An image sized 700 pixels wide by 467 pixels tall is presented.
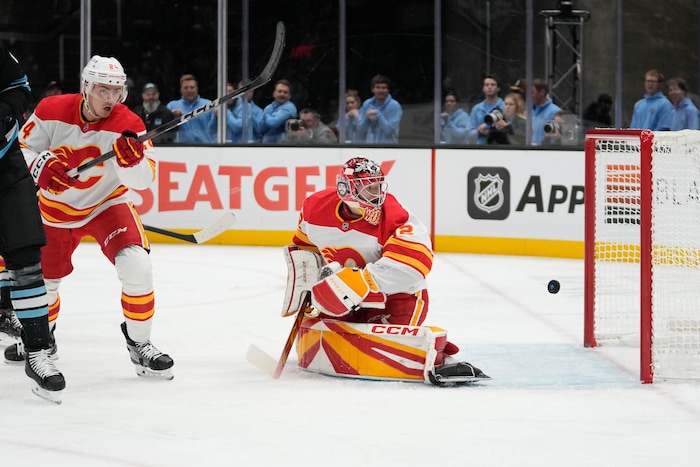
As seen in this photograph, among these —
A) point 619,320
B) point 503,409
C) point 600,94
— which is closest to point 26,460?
point 503,409

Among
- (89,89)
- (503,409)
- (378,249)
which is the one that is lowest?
(503,409)

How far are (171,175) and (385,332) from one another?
4927mm

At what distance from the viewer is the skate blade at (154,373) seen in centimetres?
366

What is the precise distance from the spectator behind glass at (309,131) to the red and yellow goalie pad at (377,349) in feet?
16.0

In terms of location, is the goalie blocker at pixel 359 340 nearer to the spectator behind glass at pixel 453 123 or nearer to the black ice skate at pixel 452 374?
the black ice skate at pixel 452 374

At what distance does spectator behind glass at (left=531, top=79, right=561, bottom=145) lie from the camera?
7906 mm

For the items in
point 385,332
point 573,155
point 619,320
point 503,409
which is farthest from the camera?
point 573,155

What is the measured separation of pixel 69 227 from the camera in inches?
149

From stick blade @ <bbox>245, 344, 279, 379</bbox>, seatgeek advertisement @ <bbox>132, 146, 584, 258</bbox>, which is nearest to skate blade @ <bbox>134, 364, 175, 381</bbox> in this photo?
stick blade @ <bbox>245, 344, 279, 379</bbox>

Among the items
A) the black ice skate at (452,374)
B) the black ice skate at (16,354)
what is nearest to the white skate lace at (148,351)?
the black ice skate at (16,354)

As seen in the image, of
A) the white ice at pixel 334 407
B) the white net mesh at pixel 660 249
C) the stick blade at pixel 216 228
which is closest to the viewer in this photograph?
the white ice at pixel 334 407

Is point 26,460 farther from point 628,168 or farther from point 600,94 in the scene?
point 600,94

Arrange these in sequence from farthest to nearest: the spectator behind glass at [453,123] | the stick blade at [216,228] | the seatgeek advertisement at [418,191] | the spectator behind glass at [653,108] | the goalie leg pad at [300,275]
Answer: the spectator behind glass at [453,123] → the spectator behind glass at [653,108] → the seatgeek advertisement at [418,191] → the stick blade at [216,228] → the goalie leg pad at [300,275]

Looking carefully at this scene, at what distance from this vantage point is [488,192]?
762cm
